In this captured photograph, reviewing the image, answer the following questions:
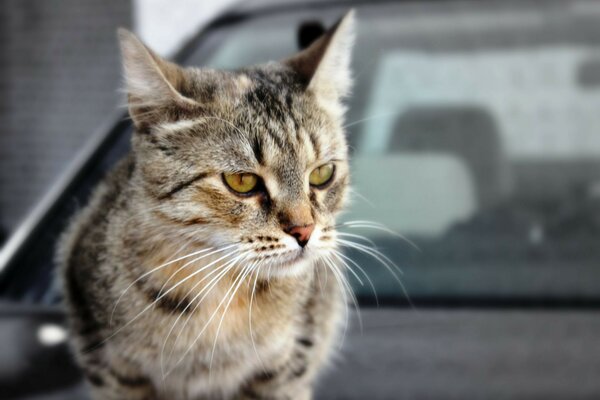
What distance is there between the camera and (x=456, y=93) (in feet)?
3.87

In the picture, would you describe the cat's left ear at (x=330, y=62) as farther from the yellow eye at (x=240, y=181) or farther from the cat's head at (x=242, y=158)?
the yellow eye at (x=240, y=181)

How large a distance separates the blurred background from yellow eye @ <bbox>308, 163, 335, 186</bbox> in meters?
0.18

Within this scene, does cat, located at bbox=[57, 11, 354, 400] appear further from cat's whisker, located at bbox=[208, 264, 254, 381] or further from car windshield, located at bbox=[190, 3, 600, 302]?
car windshield, located at bbox=[190, 3, 600, 302]

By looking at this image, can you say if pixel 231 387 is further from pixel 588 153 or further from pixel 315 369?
pixel 588 153

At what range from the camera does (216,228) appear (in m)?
0.75

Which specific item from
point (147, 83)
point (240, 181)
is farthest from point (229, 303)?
point (147, 83)

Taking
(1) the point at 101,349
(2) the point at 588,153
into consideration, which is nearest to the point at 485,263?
(2) the point at 588,153

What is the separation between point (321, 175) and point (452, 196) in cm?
41

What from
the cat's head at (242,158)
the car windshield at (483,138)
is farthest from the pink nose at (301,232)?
the car windshield at (483,138)

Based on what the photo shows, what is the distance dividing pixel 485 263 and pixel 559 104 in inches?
11.2

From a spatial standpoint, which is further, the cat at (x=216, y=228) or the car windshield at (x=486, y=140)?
the car windshield at (x=486, y=140)

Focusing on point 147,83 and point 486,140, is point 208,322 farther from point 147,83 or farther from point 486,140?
point 486,140

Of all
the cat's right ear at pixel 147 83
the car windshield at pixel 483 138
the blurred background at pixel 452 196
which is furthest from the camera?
the car windshield at pixel 483 138

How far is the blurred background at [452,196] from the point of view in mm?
940
